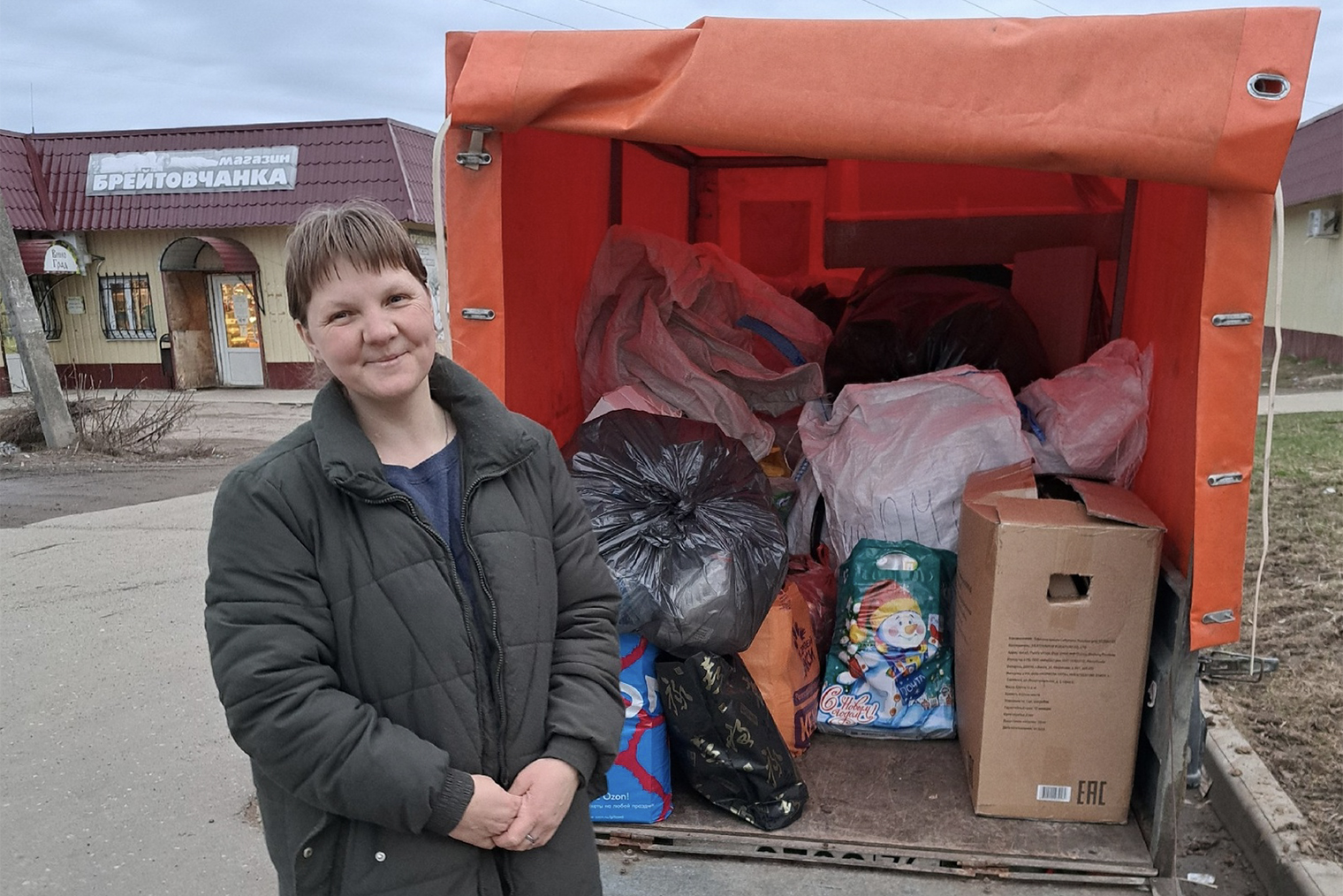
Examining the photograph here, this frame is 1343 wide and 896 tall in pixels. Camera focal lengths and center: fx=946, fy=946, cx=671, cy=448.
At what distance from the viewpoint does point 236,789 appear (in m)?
3.11

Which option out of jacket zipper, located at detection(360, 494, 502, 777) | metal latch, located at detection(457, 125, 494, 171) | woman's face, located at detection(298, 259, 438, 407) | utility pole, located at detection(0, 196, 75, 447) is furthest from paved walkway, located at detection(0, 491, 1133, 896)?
utility pole, located at detection(0, 196, 75, 447)

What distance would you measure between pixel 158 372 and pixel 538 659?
16.5 meters

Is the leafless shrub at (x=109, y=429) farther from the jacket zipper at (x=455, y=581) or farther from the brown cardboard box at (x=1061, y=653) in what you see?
the jacket zipper at (x=455, y=581)

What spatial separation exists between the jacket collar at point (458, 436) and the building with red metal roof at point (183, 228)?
41.6ft

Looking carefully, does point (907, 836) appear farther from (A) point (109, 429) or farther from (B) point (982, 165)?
(A) point (109, 429)

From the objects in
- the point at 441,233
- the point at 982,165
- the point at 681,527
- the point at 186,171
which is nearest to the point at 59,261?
the point at 186,171

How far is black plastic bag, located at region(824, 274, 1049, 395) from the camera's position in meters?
3.70

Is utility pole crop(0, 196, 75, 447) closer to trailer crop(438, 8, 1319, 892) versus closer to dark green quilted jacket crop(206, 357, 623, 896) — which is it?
trailer crop(438, 8, 1319, 892)

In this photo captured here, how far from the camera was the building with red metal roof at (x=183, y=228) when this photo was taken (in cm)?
1424

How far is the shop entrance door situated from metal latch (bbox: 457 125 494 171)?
14.8 metres

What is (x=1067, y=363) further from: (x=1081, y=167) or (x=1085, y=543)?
(x=1081, y=167)

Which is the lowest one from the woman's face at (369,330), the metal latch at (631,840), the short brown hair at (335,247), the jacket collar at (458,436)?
the metal latch at (631,840)

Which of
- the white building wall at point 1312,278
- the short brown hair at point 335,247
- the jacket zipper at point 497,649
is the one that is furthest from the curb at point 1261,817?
the white building wall at point 1312,278

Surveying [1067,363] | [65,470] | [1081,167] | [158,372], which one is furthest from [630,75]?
[158,372]
